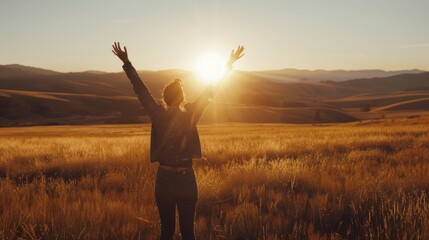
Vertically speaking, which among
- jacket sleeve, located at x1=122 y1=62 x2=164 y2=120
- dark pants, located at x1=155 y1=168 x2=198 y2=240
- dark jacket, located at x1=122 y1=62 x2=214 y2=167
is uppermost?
jacket sleeve, located at x1=122 y1=62 x2=164 y2=120

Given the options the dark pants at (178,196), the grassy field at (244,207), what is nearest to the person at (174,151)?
the dark pants at (178,196)

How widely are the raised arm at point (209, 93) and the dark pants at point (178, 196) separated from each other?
678 millimetres

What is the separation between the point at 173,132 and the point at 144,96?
0.52 meters

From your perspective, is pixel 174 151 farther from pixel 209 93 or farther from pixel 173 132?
pixel 209 93

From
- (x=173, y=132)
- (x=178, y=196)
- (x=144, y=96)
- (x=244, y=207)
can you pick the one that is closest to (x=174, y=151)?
(x=173, y=132)

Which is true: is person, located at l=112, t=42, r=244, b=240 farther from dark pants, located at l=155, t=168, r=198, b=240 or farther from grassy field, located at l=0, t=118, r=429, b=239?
grassy field, located at l=0, t=118, r=429, b=239

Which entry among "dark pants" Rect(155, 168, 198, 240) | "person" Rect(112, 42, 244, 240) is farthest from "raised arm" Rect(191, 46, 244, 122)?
"dark pants" Rect(155, 168, 198, 240)

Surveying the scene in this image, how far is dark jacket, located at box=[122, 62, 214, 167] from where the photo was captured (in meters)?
4.12

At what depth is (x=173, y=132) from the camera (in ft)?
13.9

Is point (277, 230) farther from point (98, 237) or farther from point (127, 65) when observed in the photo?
point (127, 65)

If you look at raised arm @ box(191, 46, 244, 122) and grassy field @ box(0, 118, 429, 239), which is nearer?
raised arm @ box(191, 46, 244, 122)

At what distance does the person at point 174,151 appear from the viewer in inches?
159

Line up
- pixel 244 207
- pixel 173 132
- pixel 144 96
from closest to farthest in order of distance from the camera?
pixel 173 132, pixel 144 96, pixel 244 207

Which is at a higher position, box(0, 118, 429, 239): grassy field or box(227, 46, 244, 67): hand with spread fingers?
box(227, 46, 244, 67): hand with spread fingers
